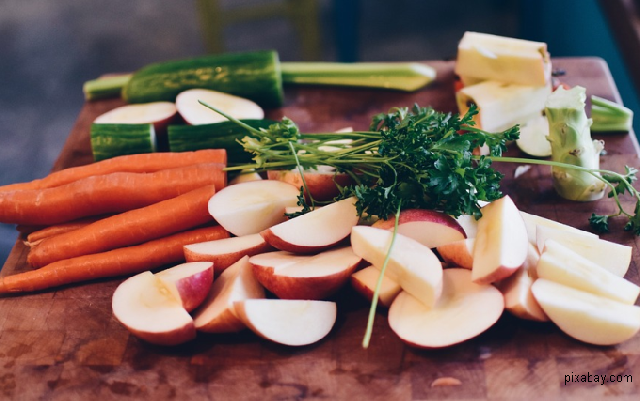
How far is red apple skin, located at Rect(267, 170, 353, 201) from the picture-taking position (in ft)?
7.64

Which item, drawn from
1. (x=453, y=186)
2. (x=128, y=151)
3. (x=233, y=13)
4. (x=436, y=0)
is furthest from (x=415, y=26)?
(x=453, y=186)

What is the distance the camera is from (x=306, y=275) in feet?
6.50

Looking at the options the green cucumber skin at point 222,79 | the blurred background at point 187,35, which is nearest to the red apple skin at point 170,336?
the green cucumber skin at point 222,79

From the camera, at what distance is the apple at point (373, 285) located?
6.50 ft

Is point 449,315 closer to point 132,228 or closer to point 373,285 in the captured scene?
point 373,285

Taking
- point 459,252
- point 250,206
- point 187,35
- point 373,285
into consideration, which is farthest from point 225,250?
point 187,35

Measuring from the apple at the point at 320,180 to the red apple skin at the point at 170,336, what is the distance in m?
0.68

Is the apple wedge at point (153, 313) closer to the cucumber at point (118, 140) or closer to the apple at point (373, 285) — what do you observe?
the apple at point (373, 285)

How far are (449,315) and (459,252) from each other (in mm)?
234

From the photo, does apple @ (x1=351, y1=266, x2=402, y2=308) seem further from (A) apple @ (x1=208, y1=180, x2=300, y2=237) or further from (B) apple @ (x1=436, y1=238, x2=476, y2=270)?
(A) apple @ (x1=208, y1=180, x2=300, y2=237)

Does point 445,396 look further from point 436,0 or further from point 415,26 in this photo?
point 436,0

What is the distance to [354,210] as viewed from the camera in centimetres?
217

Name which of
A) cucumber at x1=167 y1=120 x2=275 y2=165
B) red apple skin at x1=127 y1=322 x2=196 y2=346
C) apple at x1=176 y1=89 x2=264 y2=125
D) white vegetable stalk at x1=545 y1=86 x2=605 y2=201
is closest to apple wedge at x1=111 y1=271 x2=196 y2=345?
red apple skin at x1=127 y1=322 x2=196 y2=346

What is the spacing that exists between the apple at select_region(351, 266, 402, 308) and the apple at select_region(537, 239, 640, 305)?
446 millimetres
